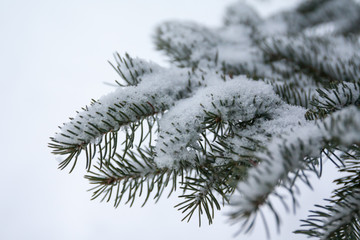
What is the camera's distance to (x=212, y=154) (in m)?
0.78

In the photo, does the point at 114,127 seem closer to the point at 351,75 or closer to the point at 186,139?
the point at 186,139

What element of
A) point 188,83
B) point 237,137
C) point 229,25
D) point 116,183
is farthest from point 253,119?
point 229,25

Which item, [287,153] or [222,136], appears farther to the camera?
[222,136]

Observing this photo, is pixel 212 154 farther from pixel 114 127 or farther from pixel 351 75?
pixel 351 75

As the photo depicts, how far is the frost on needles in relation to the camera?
555 millimetres

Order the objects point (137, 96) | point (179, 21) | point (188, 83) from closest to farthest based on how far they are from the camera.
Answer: point (137, 96) < point (188, 83) < point (179, 21)

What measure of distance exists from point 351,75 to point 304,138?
80cm

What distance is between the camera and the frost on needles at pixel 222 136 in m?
0.55

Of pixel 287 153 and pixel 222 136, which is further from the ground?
pixel 222 136

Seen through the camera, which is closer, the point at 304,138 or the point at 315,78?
the point at 304,138

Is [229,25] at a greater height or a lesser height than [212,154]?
greater

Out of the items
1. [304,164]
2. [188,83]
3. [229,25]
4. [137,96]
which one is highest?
[229,25]

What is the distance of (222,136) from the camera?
2.52ft

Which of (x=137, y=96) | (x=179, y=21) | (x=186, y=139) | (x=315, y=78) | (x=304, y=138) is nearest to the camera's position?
(x=304, y=138)
